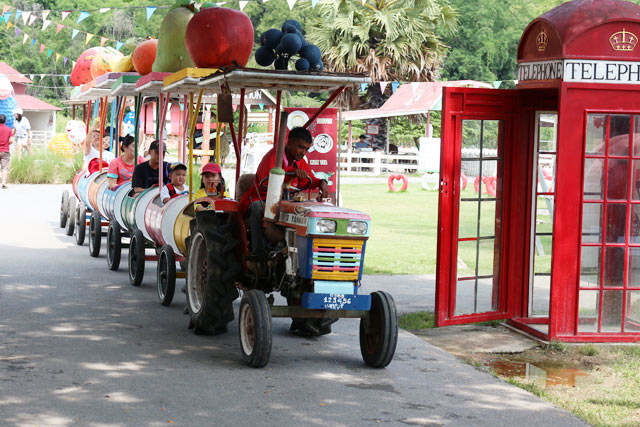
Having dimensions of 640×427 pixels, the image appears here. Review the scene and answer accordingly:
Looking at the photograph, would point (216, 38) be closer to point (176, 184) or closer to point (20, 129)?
point (176, 184)

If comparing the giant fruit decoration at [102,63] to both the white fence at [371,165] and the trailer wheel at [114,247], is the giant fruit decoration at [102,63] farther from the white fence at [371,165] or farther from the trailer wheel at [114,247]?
the white fence at [371,165]

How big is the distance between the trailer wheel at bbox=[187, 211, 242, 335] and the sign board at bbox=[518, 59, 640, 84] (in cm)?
319

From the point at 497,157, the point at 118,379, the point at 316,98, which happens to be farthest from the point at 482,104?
the point at 316,98

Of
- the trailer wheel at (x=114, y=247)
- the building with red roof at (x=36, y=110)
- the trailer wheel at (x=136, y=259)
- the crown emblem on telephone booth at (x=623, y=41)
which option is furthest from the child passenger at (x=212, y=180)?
the building with red roof at (x=36, y=110)

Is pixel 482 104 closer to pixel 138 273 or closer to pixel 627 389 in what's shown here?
pixel 627 389

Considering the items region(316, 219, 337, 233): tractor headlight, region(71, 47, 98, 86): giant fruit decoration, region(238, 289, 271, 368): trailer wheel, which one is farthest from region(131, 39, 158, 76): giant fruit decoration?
region(316, 219, 337, 233): tractor headlight

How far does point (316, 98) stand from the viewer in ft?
194

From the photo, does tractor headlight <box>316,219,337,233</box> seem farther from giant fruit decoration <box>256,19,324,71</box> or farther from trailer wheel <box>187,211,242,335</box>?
giant fruit decoration <box>256,19,324,71</box>

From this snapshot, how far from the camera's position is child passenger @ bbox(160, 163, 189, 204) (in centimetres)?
1108

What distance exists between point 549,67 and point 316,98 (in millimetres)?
51093

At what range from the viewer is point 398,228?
19.1 meters

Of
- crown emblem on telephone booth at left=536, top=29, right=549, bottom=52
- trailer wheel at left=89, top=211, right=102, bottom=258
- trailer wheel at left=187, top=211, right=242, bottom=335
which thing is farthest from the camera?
trailer wheel at left=89, top=211, right=102, bottom=258

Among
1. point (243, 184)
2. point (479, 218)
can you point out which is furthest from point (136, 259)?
A: point (479, 218)

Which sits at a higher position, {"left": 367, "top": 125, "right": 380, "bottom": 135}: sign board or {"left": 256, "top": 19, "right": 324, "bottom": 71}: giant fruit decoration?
{"left": 367, "top": 125, "right": 380, "bottom": 135}: sign board
